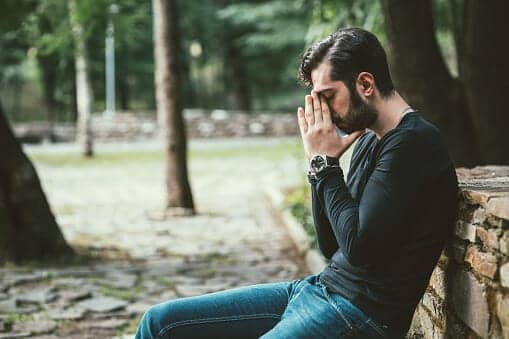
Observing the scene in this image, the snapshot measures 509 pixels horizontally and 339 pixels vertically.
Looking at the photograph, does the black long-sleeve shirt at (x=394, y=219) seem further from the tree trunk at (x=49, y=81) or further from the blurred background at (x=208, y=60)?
the tree trunk at (x=49, y=81)

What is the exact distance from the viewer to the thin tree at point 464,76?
693 cm

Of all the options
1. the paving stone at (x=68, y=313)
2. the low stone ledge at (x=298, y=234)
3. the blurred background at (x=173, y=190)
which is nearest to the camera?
the paving stone at (x=68, y=313)

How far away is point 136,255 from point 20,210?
1.39 m

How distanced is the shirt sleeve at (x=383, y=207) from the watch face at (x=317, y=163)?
0.14 m

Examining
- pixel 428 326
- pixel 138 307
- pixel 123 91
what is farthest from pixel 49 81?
pixel 428 326

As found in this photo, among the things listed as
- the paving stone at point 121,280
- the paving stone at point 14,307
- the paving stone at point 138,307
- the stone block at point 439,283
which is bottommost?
the paving stone at point 121,280

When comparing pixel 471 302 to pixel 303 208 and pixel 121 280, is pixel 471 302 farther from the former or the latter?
pixel 303 208

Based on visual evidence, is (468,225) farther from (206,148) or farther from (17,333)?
(206,148)

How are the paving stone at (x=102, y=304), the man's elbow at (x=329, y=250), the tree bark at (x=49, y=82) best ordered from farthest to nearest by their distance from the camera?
1. the tree bark at (x=49, y=82)
2. the paving stone at (x=102, y=304)
3. the man's elbow at (x=329, y=250)

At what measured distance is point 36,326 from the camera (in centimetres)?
532

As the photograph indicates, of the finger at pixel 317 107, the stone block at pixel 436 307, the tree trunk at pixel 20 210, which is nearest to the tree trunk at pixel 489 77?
the stone block at pixel 436 307

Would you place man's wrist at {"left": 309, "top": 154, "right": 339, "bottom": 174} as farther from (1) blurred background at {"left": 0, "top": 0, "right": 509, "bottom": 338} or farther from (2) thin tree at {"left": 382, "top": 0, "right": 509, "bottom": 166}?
(2) thin tree at {"left": 382, "top": 0, "right": 509, "bottom": 166}

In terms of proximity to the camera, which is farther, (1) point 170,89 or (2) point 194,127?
(2) point 194,127

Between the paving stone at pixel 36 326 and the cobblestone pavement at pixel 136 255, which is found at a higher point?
the paving stone at pixel 36 326
